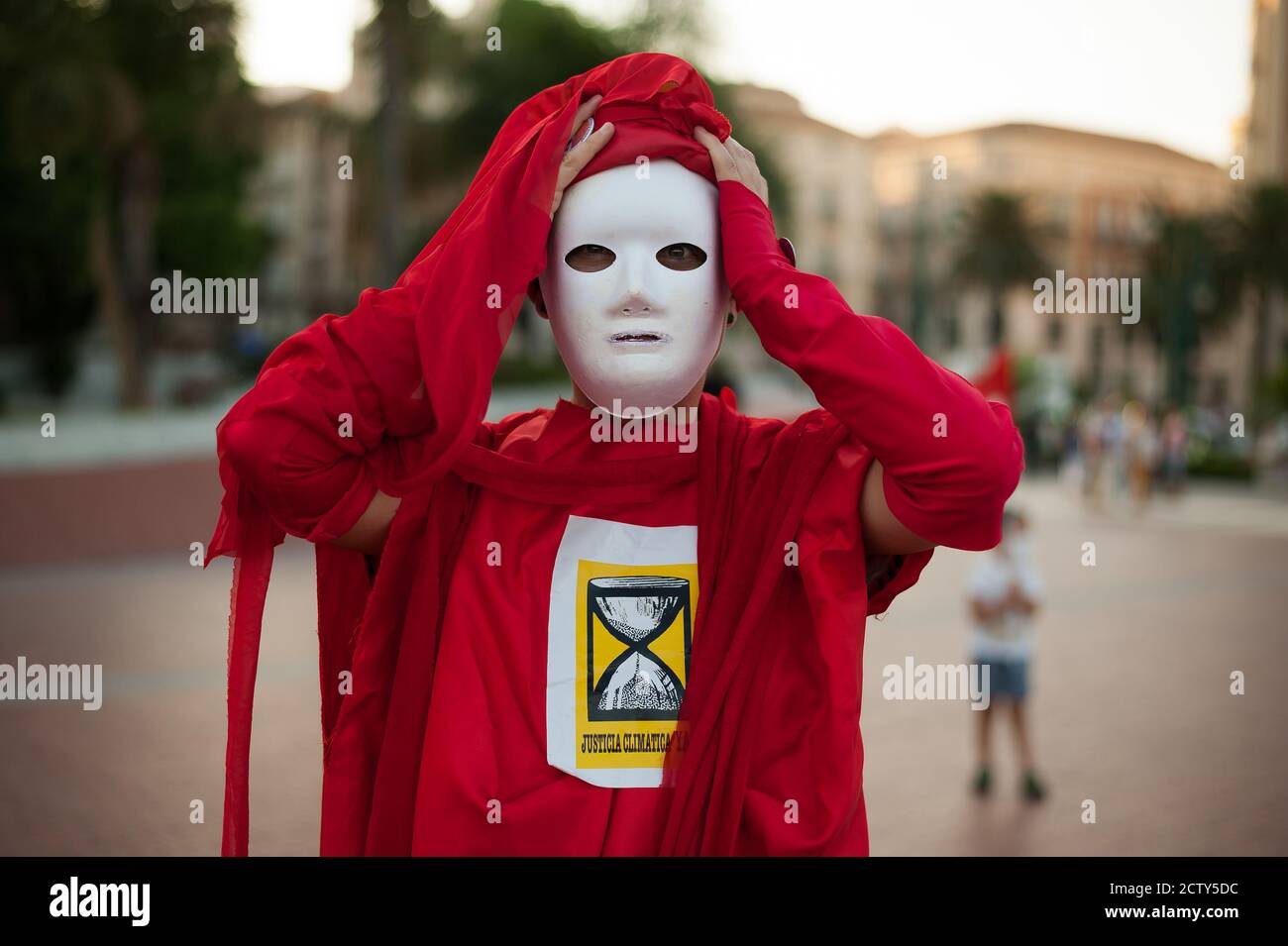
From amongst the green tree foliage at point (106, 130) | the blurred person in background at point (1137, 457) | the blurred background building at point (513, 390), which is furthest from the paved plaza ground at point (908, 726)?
the green tree foliage at point (106, 130)

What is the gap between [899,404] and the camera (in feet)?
6.80

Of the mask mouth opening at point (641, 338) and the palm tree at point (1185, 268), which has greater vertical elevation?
the palm tree at point (1185, 268)

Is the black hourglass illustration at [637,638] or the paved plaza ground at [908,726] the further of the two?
the paved plaza ground at [908,726]

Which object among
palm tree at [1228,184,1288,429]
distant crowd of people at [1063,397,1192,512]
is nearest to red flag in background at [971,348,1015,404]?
distant crowd of people at [1063,397,1192,512]

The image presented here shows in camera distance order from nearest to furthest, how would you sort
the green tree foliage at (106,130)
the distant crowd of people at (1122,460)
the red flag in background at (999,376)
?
the red flag in background at (999,376)
the distant crowd of people at (1122,460)
the green tree foliage at (106,130)

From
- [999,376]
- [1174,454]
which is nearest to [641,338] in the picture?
[999,376]

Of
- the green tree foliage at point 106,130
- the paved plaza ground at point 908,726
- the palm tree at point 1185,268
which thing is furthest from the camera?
the palm tree at point 1185,268

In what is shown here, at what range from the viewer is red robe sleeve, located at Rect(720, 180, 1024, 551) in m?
Answer: 2.07

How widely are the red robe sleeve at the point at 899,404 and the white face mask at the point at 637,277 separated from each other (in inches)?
5.2

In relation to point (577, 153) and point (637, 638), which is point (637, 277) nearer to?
point (577, 153)

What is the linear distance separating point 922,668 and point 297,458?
6711mm

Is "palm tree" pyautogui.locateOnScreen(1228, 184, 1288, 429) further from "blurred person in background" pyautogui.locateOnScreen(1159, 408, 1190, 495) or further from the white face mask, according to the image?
the white face mask

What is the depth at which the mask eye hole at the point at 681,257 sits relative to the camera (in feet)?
7.61

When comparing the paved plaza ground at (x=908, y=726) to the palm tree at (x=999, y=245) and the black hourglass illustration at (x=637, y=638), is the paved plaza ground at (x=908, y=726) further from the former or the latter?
the palm tree at (x=999, y=245)
